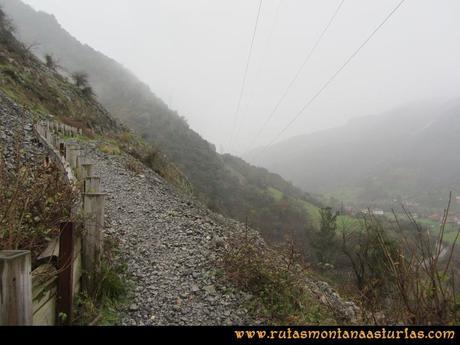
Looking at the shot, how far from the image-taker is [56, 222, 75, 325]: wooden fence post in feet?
8.90

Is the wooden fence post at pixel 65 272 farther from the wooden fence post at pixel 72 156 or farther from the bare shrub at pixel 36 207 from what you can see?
the wooden fence post at pixel 72 156

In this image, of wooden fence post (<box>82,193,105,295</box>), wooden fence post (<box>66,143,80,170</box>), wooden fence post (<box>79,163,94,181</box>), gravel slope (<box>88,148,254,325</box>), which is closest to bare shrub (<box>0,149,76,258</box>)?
wooden fence post (<box>82,193,105,295</box>)

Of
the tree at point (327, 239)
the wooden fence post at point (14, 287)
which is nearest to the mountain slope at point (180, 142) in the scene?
the tree at point (327, 239)

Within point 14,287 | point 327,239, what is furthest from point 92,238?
point 327,239

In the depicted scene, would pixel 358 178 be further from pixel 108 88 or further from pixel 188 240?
pixel 188 240

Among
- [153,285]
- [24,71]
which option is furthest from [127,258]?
[24,71]

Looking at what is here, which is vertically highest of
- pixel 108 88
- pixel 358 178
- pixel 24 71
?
pixel 108 88

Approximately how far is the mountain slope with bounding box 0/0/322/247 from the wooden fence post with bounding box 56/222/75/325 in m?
14.5

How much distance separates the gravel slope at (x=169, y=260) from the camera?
12.9ft

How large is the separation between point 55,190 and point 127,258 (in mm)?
1852

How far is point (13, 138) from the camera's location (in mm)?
7555

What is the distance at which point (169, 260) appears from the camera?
5.23 m

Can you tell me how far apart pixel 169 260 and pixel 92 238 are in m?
1.96

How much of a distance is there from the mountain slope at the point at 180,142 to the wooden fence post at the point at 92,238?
13708 millimetres
